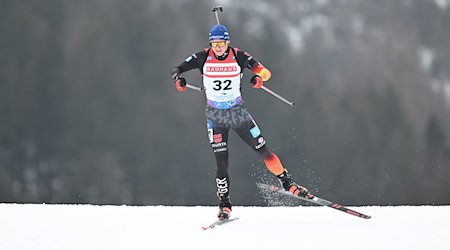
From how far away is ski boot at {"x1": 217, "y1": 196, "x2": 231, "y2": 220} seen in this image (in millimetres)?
6887

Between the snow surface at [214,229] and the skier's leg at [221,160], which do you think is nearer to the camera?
the snow surface at [214,229]

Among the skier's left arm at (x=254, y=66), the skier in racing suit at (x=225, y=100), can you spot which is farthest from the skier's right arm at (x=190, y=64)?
the skier's left arm at (x=254, y=66)

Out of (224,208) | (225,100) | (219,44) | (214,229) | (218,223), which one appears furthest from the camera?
(224,208)

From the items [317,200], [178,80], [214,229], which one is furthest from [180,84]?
[317,200]

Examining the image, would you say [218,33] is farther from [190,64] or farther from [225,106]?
[225,106]

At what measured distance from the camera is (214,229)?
6328 millimetres

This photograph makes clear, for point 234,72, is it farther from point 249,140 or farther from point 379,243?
point 379,243

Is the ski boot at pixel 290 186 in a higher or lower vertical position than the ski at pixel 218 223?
higher

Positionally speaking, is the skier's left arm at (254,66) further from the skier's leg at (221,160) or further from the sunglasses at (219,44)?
the skier's leg at (221,160)

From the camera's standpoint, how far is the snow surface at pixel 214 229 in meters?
5.35

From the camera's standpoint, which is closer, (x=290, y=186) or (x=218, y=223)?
(x=218, y=223)

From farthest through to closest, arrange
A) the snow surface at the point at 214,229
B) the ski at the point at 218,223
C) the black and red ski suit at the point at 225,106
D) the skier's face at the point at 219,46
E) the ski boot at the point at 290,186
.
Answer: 1. the ski boot at the point at 290,186
2. the black and red ski suit at the point at 225,106
3. the skier's face at the point at 219,46
4. the ski at the point at 218,223
5. the snow surface at the point at 214,229

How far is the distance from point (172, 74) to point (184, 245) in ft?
7.77

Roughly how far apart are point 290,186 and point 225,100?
137 centimetres
